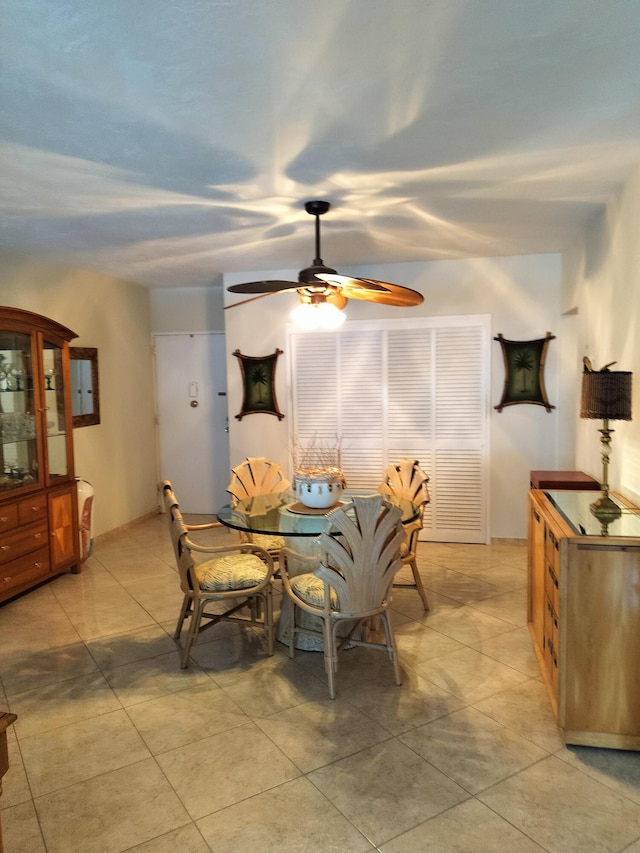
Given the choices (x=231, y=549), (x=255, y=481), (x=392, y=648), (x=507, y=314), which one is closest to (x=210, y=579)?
(x=231, y=549)

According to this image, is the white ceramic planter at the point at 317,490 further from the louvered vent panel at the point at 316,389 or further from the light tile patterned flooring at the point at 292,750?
the louvered vent panel at the point at 316,389

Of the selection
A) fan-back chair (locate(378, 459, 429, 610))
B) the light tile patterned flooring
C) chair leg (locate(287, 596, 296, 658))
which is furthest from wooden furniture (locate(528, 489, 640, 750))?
chair leg (locate(287, 596, 296, 658))

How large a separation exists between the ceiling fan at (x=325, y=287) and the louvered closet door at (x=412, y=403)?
1.66 metres

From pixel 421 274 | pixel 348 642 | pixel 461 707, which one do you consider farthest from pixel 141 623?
pixel 421 274

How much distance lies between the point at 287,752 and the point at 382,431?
3249 millimetres

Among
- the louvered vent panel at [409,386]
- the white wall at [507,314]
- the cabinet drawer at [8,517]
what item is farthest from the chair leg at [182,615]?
the white wall at [507,314]

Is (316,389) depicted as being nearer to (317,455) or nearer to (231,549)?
(317,455)

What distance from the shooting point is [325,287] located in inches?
127

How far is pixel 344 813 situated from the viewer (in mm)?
2012

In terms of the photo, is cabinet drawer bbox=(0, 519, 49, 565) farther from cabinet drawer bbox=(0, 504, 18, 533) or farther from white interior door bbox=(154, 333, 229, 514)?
white interior door bbox=(154, 333, 229, 514)

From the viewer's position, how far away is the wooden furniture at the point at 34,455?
12.8 feet

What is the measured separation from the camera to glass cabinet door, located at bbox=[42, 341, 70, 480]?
4.30 metres

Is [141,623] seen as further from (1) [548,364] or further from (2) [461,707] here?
(1) [548,364]

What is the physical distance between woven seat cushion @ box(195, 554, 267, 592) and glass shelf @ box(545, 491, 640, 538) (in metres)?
1.57
